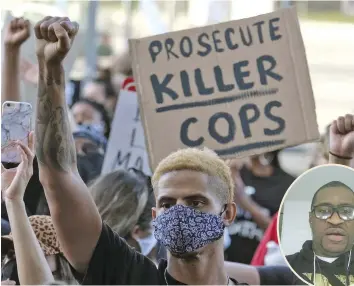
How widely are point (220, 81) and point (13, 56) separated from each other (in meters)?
0.89

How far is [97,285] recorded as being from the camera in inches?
142

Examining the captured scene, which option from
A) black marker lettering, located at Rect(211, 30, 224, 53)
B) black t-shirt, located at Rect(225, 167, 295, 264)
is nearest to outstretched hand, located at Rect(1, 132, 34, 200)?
black marker lettering, located at Rect(211, 30, 224, 53)

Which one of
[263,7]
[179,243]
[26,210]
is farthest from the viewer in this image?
[263,7]

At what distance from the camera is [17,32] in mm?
4375

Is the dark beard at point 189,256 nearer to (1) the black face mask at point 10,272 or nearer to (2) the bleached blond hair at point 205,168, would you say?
(2) the bleached blond hair at point 205,168

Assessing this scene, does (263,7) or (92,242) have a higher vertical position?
(263,7)

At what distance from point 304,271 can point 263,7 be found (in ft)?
4.13

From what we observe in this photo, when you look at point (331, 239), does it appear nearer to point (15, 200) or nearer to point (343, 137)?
point (343, 137)

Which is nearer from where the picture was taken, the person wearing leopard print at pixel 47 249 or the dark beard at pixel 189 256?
the dark beard at pixel 189 256

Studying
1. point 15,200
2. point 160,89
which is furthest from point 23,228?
point 160,89

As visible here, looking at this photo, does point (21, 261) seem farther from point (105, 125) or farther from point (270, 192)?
point (105, 125)

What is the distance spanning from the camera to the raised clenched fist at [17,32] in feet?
14.3

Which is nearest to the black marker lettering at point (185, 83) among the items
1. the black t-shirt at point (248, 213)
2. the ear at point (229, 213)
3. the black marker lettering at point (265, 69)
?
the black marker lettering at point (265, 69)

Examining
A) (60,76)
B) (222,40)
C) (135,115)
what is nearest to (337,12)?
(135,115)
